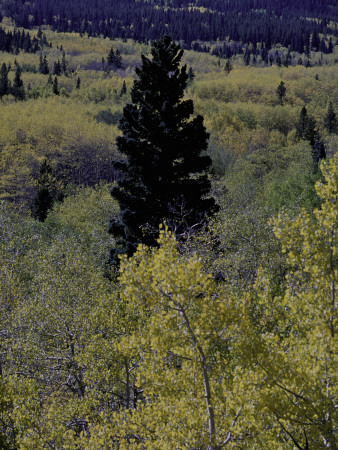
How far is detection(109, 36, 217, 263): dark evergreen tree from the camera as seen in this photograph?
64.8 feet

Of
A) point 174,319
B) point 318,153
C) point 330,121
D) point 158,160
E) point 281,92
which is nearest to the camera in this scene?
point 174,319

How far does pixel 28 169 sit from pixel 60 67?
119830 millimetres

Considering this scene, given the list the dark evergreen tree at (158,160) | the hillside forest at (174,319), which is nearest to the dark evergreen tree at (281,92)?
the hillside forest at (174,319)

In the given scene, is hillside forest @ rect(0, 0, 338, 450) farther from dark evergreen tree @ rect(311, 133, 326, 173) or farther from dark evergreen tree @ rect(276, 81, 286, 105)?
dark evergreen tree @ rect(276, 81, 286, 105)

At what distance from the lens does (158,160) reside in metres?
19.9

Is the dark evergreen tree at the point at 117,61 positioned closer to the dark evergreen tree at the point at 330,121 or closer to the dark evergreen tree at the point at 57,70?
the dark evergreen tree at the point at 57,70

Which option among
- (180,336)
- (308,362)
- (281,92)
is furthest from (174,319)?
(281,92)

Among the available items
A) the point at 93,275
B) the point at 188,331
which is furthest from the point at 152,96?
the point at 188,331

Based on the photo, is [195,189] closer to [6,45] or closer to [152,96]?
[152,96]

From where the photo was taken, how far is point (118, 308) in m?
12.4

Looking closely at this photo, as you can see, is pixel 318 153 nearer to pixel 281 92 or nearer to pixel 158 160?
pixel 158 160

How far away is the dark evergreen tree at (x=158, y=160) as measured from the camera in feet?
64.8

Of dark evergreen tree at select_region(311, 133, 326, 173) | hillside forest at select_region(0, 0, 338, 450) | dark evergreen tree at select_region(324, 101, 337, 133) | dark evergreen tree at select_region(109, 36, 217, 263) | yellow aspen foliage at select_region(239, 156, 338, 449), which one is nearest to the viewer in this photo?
yellow aspen foliage at select_region(239, 156, 338, 449)

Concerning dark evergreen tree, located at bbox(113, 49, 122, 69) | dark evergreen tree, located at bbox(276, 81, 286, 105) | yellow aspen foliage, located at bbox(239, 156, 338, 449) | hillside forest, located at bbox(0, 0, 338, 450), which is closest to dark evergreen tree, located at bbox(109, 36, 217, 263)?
hillside forest, located at bbox(0, 0, 338, 450)
